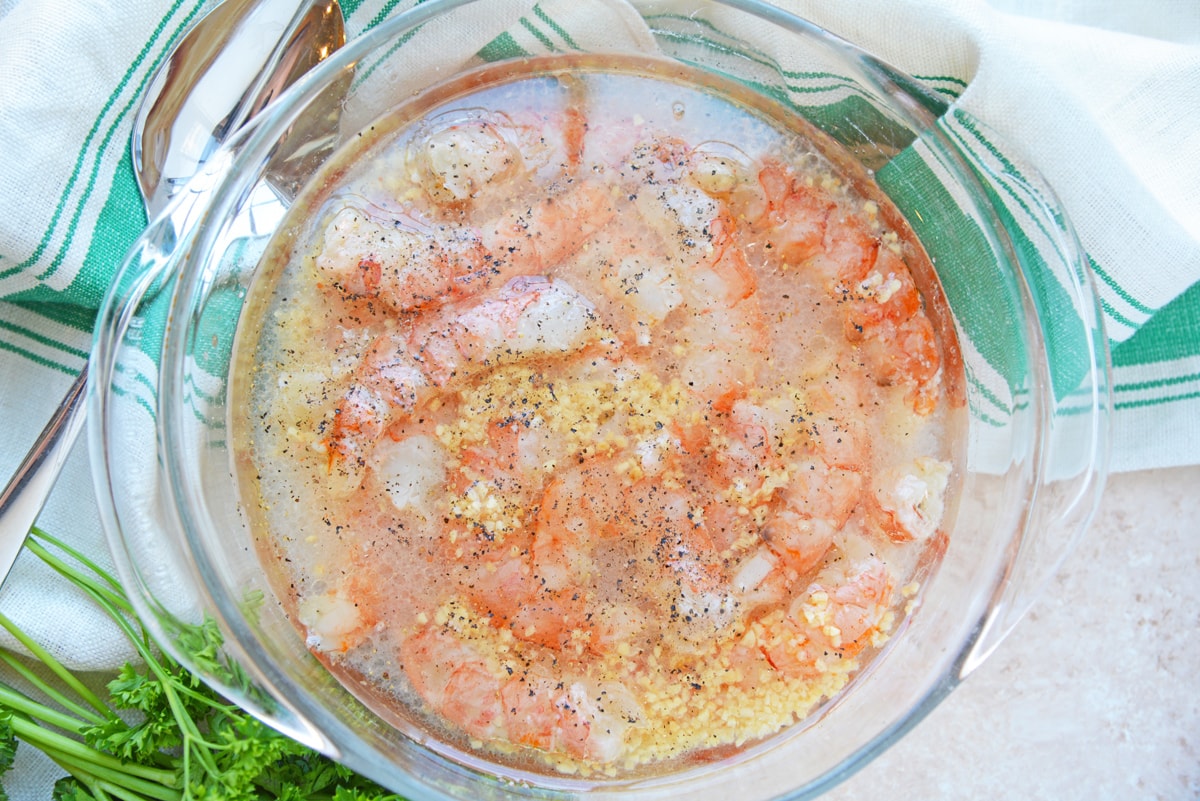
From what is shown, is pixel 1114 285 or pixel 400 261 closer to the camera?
pixel 400 261

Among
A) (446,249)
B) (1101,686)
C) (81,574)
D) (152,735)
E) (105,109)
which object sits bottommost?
(1101,686)

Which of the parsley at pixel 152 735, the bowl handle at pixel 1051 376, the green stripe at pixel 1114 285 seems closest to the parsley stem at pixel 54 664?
the parsley at pixel 152 735

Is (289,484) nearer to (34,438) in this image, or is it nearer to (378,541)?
(378,541)

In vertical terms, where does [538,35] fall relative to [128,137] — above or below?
below

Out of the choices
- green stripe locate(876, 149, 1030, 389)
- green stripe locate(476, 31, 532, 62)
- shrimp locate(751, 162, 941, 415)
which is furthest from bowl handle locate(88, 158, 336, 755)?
green stripe locate(876, 149, 1030, 389)

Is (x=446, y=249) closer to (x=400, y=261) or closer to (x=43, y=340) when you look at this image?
(x=400, y=261)

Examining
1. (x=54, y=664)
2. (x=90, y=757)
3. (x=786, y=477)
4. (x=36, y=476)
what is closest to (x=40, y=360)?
(x=36, y=476)
